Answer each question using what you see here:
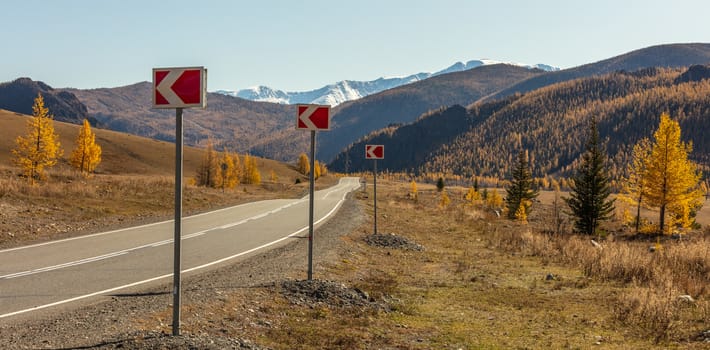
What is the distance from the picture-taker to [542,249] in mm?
19828

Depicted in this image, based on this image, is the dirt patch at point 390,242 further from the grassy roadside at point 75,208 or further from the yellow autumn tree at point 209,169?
the yellow autumn tree at point 209,169

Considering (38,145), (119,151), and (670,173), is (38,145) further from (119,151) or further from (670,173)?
(119,151)

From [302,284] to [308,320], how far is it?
1.88 m

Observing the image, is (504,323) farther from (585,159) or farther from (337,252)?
(585,159)

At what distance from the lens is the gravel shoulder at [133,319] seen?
649cm

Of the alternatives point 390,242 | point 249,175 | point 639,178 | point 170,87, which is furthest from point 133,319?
point 249,175

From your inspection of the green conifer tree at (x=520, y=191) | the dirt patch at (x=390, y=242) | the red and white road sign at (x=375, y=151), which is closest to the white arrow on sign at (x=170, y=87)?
the red and white road sign at (x=375, y=151)

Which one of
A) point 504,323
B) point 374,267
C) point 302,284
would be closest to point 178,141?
point 302,284

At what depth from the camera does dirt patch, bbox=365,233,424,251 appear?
748 inches

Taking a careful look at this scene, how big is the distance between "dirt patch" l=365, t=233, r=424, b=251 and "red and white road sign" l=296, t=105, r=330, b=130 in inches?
361

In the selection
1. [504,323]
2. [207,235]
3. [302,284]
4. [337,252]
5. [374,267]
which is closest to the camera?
[504,323]

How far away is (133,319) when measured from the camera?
7609 mm

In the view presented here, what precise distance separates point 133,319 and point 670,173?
49340 mm

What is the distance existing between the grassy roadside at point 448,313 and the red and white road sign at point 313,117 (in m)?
3.63
